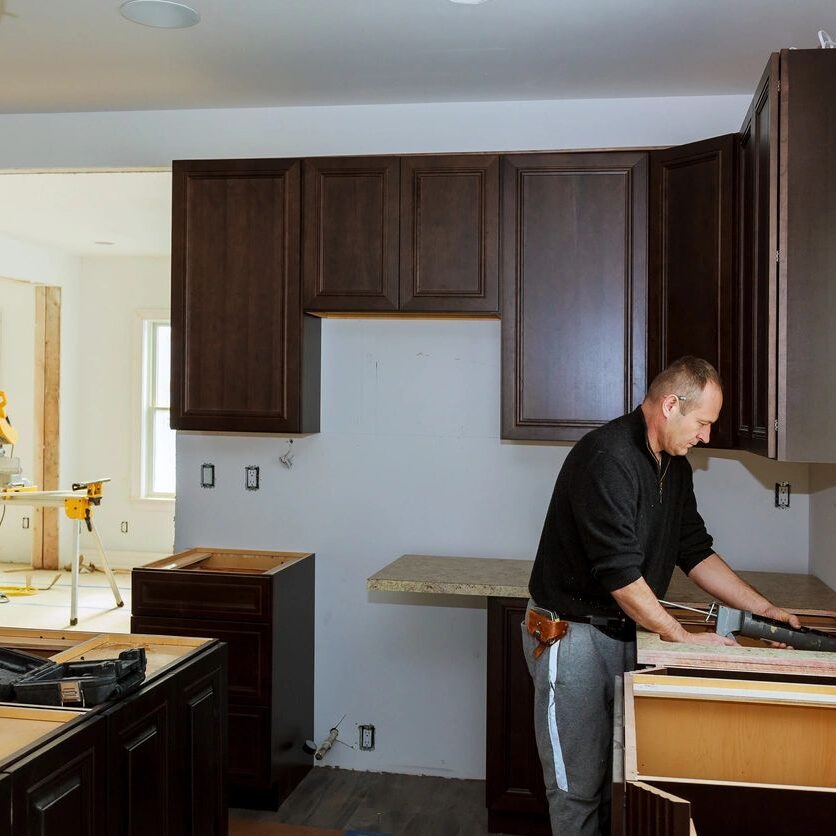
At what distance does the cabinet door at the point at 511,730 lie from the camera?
11.0 ft

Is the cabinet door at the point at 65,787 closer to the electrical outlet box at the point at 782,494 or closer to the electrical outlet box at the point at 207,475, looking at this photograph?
the electrical outlet box at the point at 207,475

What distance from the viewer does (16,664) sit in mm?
2184

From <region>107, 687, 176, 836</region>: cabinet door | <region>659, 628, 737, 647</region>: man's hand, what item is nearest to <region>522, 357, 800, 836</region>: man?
<region>659, 628, 737, 647</region>: man's hand

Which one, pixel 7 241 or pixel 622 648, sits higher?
pixel 7 241


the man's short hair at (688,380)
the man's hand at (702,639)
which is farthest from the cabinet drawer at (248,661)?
the man's short hair at (688,380)

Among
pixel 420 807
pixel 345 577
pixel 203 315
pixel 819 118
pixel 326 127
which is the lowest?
pixel 420 807

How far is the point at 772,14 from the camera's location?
2842 mm

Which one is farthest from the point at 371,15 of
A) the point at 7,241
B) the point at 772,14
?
the point at 7,241

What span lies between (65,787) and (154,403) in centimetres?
668

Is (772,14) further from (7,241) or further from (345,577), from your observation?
(7,241)

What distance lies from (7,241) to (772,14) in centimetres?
609

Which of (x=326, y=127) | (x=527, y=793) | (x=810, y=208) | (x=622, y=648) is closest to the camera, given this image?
Result: (x=810, y=208)

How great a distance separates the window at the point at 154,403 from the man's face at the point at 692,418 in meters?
6.33

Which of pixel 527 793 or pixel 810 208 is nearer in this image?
pixel 810 208
